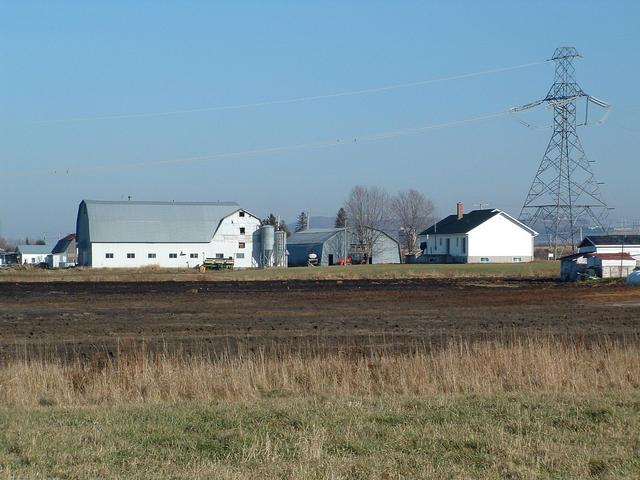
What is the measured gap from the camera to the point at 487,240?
10819cm

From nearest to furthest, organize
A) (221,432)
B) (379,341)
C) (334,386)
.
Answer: (221,432)
(334,386)
(379,341)

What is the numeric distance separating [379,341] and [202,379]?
406 inches

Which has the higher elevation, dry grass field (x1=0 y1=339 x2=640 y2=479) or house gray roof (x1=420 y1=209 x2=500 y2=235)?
house gray roof (x1=420 y1=209 x2=500 y2=235)

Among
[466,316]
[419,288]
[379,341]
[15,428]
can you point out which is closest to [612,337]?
[379,341]

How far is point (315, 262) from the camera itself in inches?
4653

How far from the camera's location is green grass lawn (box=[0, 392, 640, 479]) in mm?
9828

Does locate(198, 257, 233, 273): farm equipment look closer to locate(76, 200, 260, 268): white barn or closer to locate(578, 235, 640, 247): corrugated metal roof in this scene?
locate(76, 200, 260, 268): white barn

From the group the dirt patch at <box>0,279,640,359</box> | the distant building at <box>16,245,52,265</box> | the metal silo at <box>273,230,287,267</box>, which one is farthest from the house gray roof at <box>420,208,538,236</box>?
the distant building at <box>16,245,52,265</box>

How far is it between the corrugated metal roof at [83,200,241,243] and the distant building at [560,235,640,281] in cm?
5670

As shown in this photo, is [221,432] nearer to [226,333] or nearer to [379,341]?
[379,341]

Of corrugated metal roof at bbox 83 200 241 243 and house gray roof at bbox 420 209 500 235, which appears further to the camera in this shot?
corrugated metal roof at bbox 83 200 241 243

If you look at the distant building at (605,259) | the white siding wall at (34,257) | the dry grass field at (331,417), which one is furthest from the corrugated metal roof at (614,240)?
the white siding wall at (34,257)

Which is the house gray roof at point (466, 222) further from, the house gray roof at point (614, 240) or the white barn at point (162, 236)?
the house gray roof at point (614, 240)

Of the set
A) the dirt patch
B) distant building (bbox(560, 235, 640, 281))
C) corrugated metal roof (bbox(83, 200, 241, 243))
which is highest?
corrugated metal roof (bbox(83, 200, 241, 243))
